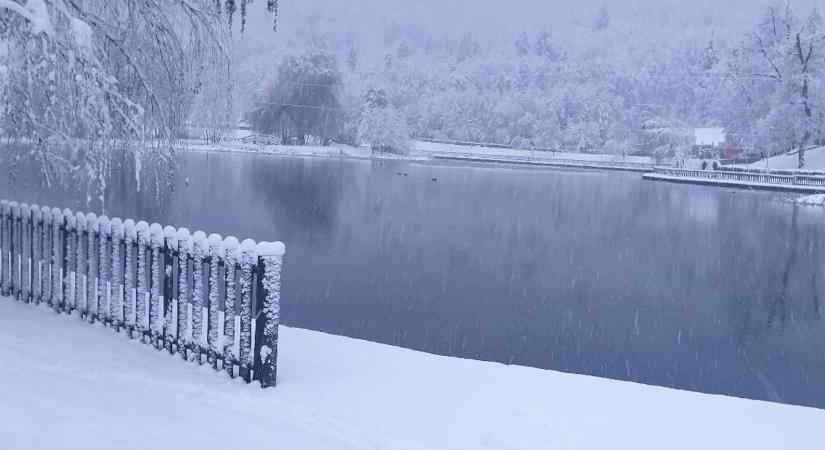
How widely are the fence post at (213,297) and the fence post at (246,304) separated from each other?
0.21 meters

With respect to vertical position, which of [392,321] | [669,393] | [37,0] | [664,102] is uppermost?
[664,102]

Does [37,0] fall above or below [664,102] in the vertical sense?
below

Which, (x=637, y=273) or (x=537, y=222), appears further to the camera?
(x=537, y=222)

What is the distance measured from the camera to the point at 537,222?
2625cm

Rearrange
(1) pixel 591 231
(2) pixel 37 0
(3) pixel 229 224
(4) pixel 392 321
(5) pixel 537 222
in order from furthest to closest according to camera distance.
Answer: (5) pixel 537 222 → (1) pixel 591 231 → (3) pixel 229 224 → (4) pixel 392 321 → (2) pixel 37 0

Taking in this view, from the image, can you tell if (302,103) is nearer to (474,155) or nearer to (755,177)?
(474,155)

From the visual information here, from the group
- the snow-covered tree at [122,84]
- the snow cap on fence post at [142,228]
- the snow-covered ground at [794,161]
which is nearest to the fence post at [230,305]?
the snow cap on fence post at [142,228]

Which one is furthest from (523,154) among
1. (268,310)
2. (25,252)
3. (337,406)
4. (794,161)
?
(337,406)

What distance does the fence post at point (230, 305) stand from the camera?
564 cm

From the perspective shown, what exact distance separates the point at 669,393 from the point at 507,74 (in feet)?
427

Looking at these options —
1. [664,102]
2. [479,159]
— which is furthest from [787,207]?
[664,102]

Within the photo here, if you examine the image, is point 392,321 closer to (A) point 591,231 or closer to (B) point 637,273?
(B) point 637,273

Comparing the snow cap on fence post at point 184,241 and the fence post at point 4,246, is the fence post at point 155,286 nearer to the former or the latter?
the snow cap on fence post at point 184,241

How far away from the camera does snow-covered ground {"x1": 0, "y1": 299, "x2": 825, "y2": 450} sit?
461 centimetres
